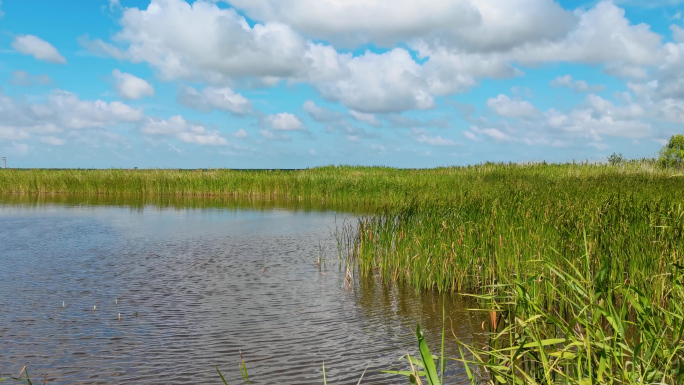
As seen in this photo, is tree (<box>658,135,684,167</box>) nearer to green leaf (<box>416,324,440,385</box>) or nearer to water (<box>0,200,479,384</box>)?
water (<box>0,200,479,384</box>)

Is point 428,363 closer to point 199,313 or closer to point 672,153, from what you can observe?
point 199,313

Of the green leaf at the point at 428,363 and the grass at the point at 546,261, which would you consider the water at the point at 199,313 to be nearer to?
the grass at the point at 546,261

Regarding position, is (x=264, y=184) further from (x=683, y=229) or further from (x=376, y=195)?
(x=683, y=229)

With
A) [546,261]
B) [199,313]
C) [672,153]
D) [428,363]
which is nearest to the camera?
[428,363]

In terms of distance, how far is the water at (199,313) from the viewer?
575cm

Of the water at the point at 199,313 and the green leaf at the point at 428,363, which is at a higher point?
the green leaf at the point at 428,363

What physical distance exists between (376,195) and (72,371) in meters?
21.8

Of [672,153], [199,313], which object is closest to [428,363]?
[199,313]

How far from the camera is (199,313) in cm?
787

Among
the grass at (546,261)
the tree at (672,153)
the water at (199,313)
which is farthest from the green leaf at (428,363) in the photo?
the tree at (672,153)

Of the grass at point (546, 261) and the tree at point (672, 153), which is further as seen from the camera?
the tree at point (672, 153)

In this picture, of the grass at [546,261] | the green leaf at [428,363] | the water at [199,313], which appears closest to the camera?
the green leaf at [428,363]

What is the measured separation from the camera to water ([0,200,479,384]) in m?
5.75

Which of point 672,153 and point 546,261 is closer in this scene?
point 546,261
